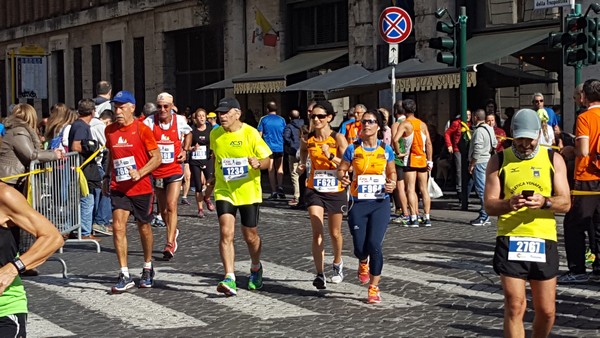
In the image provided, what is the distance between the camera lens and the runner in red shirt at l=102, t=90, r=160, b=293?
10109 millimetres

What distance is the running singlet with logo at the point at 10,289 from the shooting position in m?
4.90

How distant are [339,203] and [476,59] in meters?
11.0

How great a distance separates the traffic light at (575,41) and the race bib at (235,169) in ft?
26.5

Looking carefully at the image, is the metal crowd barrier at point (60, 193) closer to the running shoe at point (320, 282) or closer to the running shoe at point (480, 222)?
the running shoe at point (320, 282)

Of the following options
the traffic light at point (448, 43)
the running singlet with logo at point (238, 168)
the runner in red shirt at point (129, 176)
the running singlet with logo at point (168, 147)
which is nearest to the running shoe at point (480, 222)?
the traffic light at point (448, 43)

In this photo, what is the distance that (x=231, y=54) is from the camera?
1220 inches

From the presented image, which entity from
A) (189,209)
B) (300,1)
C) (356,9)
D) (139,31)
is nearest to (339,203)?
(189,209)

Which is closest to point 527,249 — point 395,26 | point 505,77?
point 395,26

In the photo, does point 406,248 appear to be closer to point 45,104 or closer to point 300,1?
point 300,1

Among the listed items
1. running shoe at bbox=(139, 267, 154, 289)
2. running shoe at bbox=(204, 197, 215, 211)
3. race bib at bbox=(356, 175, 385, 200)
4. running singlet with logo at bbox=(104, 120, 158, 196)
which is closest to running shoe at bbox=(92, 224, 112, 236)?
running shoe at bbox=(204, 197, 215, 211)

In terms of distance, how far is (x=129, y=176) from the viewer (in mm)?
10211

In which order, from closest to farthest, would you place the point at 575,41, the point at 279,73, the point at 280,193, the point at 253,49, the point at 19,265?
1. the point at 19,265
2. the point at 575,41
3. the point at 280,193
4. the point at 279,73
5. the point at 253,49

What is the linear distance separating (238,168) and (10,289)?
194 inches

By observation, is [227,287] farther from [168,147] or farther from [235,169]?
[168,147]
